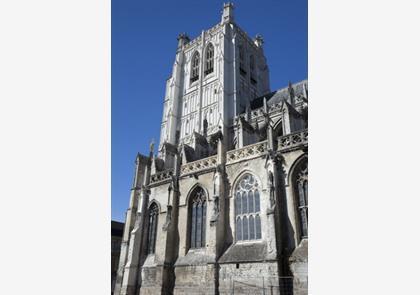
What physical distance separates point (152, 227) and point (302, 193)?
9.17 metres

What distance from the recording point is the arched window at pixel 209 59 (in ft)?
105

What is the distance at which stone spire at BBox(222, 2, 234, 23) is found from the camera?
33.4 meters

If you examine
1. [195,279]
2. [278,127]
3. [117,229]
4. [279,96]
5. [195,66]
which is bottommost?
[117,229]

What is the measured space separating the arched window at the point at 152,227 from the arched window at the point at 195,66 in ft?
63.5

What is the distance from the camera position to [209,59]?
107 ft

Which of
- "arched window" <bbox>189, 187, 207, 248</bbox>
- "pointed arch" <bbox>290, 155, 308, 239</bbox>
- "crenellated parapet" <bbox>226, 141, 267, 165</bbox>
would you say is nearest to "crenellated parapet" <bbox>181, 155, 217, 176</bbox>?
"crenellated parapet" <bbox>226, 141, 267, 165</bbox>

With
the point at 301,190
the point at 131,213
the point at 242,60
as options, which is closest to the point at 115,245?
the point at 131,213

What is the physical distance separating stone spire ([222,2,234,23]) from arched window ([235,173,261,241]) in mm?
25311

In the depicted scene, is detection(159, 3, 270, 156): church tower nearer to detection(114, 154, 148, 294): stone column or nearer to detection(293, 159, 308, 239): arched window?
detection(114, 154, 148, 294): stone column

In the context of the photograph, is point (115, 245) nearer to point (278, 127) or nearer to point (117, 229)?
point (117, 229)

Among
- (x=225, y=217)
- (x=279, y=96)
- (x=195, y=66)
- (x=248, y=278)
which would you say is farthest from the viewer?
(x=195, y=66)

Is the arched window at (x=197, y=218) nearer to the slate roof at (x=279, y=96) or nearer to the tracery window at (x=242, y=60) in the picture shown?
the slate roof at (x=279, y=96)
